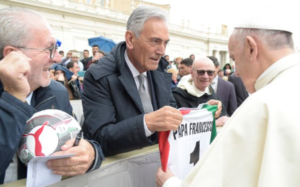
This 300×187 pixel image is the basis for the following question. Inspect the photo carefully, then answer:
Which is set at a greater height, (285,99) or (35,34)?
(35,34)

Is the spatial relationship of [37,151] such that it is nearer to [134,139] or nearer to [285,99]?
[134,139]

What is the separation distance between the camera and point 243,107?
1.33 meters

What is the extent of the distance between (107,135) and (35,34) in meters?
0.88

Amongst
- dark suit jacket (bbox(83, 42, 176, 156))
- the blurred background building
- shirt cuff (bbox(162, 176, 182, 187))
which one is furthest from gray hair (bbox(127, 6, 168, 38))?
the blurred background building

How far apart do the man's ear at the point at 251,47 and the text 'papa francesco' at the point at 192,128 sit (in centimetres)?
75

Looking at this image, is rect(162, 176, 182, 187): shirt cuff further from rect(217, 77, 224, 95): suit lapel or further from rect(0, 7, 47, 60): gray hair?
rect(217, 77, 224, 95): suit lapel

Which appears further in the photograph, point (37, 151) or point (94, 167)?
point (94, 167)

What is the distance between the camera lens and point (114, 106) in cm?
227

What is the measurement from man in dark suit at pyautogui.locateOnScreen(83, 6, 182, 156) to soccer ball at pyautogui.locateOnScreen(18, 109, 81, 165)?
1.57 ft

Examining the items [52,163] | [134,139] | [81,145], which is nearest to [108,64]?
[134,139]

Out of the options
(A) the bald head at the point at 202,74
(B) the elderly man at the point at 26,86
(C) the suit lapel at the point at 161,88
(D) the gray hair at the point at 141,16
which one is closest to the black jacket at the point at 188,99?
(A) the bald head at the point at 202,74

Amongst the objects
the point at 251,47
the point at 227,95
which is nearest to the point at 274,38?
the point at 251,47

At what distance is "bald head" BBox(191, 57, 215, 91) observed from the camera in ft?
13.6

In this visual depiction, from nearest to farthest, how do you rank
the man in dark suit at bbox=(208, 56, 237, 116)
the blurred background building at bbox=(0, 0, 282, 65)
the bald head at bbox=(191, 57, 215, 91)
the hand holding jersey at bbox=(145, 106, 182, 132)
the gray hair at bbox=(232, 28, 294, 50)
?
the gray hair at bbox=(232, 28, 294, 50) → the hand holding jersey at bbox=(145, 106, 182, 132) → the bald head at bbox=(191, 57, 215, 91) → the man in dark suit at bbox=(208, 56, 237, 116) → the blurred background building at bbox=(0, 0, 282, 65)
